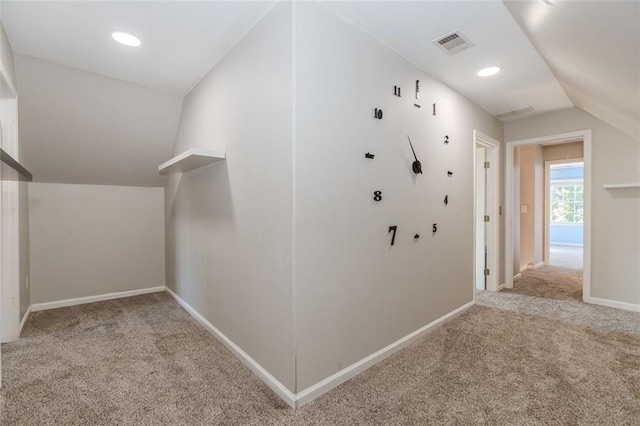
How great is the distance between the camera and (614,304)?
11.6ft

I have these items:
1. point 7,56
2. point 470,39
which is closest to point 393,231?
point 470,39

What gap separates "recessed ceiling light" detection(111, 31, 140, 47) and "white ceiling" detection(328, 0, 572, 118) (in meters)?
1.54

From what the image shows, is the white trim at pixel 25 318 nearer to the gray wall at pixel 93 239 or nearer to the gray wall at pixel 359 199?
the gray wall at pixel 93 239

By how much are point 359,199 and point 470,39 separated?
4.96ft

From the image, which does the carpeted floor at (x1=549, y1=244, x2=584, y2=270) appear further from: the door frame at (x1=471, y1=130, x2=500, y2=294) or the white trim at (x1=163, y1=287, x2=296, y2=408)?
the white trim at (x1=163, y1=287, x2=296, y2=408)

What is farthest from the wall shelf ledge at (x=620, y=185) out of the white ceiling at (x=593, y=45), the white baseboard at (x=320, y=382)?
the white baseboard at (x=320, y=382)

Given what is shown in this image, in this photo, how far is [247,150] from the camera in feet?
7.22

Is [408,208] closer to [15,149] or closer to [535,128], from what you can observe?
[535,128]

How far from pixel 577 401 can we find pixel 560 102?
10.8 feet

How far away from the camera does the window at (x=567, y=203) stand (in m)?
9.32

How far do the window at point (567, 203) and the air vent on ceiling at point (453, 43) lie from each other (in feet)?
31.8

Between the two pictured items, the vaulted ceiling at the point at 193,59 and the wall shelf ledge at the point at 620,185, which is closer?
the vaulted ceiling at the point at 193,59

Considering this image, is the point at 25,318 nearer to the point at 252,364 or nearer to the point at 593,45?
the point at 252,364

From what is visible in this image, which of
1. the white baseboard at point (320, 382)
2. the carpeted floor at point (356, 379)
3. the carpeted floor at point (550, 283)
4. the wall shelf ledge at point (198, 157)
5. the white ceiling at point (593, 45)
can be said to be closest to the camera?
the white ceiling at point (593, 45)
